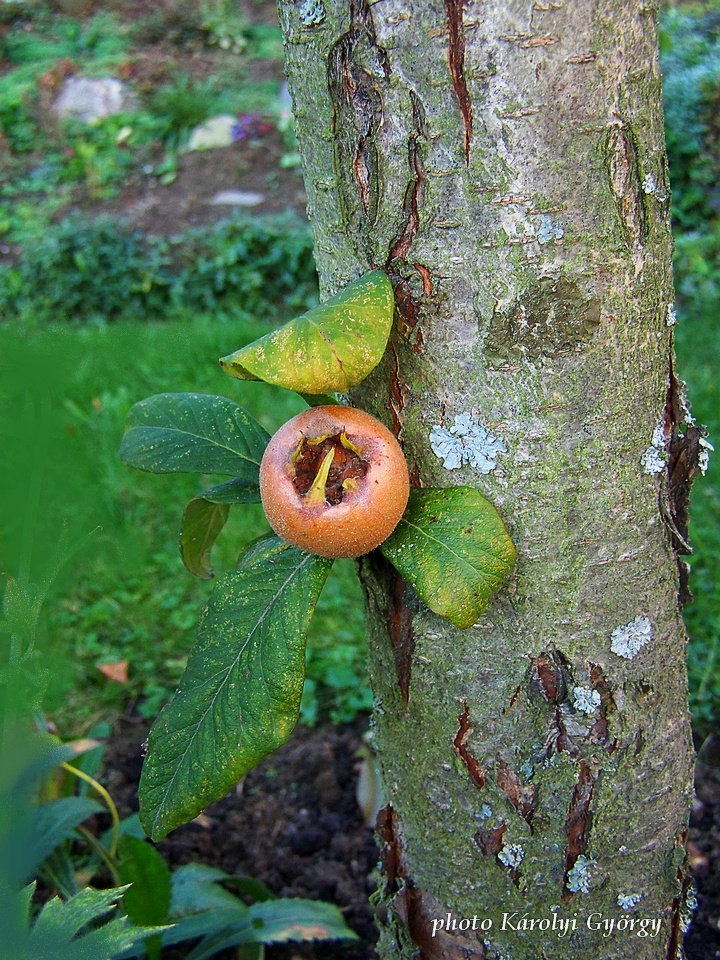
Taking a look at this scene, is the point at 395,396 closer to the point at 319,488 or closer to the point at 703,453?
the point at 319,488

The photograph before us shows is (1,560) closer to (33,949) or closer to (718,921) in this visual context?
(33,949)

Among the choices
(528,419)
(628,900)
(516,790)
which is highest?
(528,419)

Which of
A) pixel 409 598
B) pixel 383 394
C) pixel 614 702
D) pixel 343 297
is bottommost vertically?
pixel 614 702

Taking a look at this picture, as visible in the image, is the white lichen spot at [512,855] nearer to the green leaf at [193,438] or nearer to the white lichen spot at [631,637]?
the white lichen spot at [631,637]

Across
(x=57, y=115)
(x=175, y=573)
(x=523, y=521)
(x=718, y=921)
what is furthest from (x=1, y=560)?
(x=57, y=115)

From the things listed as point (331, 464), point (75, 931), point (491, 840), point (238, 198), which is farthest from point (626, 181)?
point (238, 198)

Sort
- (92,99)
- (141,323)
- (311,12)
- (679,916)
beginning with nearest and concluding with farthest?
(311,12) → (679,916) → (141,323) → (92,99)
